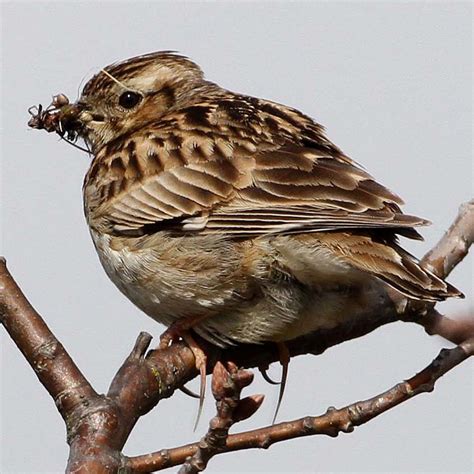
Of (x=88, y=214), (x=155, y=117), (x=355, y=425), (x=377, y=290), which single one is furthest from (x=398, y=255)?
(x=155, y=117)

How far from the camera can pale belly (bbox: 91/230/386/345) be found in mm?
5773

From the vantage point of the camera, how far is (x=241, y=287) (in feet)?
19.6

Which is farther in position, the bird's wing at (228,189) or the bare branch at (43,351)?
the bird's wing at (228,189)

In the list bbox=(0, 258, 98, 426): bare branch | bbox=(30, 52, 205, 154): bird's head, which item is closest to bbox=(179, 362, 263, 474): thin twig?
bbox=(0, 258, 98, 426): bare branch

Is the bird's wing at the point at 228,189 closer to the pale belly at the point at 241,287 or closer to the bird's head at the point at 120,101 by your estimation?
the pale belly at the point at 241,287

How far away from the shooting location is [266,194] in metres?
6.05

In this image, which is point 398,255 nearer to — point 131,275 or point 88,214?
point 131,275

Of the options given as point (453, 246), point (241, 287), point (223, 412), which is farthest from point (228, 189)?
point (223, 412)

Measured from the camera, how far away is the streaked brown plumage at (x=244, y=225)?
561cm

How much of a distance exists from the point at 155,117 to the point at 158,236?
60.6 inches

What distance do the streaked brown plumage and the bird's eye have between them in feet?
1.47

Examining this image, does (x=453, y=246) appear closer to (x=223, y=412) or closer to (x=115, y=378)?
(x=115, y=378)

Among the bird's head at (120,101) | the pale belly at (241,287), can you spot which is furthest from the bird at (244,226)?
the bird's head at (120,101)

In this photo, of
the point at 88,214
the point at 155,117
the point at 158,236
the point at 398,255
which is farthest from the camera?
the point at 155,117
